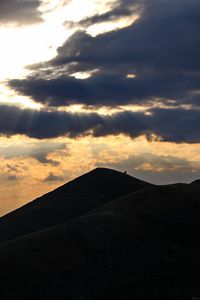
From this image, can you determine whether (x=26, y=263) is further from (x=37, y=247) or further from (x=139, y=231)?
(x=139, y=231)

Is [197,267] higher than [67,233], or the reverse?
[67,233]

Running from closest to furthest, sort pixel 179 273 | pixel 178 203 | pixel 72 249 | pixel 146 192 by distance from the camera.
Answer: pixel 179 273 < pixel 72 249 < pixel 178 203 < pixel 146 192

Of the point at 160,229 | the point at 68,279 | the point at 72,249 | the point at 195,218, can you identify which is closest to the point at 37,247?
the point at 72,249

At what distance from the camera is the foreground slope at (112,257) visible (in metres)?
98.5

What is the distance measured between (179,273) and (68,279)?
A: 893 inches

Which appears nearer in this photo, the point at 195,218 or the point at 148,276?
the point at 148,276

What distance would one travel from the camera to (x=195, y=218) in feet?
440

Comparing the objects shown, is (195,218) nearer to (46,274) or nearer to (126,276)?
(126,276)

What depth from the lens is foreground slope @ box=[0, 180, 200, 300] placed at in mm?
98500

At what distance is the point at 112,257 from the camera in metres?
114

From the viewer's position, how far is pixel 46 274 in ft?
341

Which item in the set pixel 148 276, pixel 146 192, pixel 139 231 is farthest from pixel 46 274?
pixel 146 192

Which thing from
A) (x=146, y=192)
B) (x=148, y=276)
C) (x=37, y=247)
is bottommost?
(x=148, y=276)

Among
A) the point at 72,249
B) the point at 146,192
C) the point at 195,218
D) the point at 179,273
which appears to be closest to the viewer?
the point at 179,273
